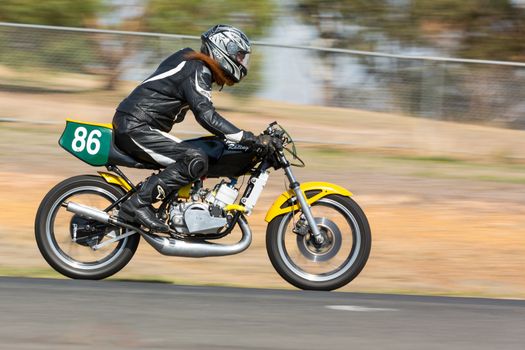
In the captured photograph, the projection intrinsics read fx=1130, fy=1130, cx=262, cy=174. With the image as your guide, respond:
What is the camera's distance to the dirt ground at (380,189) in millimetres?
9805

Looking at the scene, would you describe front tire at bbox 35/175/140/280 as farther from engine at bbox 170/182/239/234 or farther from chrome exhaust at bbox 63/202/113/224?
engine at bbox 170/182/239/234

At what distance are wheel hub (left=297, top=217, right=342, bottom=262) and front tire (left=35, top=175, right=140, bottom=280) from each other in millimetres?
1245

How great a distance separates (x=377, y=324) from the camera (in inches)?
262

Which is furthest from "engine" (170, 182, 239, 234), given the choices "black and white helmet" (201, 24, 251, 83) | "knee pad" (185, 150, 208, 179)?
"black and white helmet" (201, 24, 251, 83)

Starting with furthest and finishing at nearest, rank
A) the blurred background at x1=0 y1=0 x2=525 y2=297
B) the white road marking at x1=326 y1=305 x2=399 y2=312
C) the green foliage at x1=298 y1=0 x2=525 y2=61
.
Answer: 1. the green foliage at x1=298 y1=0 x2=525 y2=61
2. the blurred background at x1=0 y1=0 x2=525 y2=297
3. the white road marking at x1=326 y1=305 x2=399 y2=312

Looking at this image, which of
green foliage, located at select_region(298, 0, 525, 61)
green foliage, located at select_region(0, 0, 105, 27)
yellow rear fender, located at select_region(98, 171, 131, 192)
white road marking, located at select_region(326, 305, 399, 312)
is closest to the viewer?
white road marking, located at select_region(326, 305, 399, 312)

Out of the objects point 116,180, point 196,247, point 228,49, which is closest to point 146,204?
point 116,180

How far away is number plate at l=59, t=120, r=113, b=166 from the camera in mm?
8180

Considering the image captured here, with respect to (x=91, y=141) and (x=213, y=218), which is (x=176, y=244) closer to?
(x=213, y=218)

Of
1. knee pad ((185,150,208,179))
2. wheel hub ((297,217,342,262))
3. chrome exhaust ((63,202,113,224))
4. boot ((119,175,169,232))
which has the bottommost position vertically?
chrome exhaust ((63,202,113,224))

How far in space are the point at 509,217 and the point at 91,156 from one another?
19.7ft

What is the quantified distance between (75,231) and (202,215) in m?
0.97

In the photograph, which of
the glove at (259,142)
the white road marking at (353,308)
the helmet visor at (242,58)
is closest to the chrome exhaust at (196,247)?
the glove at (259,142)

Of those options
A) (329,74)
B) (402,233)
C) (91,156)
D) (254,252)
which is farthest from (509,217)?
(91,156)
